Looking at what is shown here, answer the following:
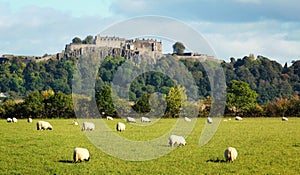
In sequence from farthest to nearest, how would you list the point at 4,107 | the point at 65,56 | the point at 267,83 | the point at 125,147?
the point at 65,56, the point at 267,83, the point at 4,107, the point at 125,147

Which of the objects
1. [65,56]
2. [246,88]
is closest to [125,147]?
[246,88]

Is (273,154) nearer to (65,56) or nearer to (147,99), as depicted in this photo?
(147,99)

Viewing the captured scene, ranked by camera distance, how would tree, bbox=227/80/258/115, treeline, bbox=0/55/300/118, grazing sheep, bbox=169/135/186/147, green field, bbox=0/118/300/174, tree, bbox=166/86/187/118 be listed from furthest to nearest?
tree, bbox=227/80/258/115 < treeline, bbox=0/55/300/118 < tree, bbox=166/86/187/118 < grazing sheep, bbox=169/135/186/147 < green field, bbox=0/118/300/174

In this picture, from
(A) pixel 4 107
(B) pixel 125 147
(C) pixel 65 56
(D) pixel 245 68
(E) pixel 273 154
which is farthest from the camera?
(C) pixel 65 56

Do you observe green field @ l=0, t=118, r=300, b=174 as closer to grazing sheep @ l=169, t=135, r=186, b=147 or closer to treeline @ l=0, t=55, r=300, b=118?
grazing sheep @ l=169, t=135, r=186, b=147

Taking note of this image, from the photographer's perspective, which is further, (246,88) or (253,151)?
(246,88)

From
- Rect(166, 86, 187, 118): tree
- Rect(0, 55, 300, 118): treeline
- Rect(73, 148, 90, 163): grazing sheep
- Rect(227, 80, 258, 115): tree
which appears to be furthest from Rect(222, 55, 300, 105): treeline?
Rect(73, 148, 90, 163): grazing sheep

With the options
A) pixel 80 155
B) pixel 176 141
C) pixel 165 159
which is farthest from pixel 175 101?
pixel 80 155

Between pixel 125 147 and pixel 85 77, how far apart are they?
52.1 m

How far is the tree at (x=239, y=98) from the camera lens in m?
80.2

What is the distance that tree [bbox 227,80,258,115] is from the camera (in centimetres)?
8019

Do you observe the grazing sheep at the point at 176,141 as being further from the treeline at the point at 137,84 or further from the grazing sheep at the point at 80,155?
the treeline at the point at 137,84

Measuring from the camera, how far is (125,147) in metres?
26.1

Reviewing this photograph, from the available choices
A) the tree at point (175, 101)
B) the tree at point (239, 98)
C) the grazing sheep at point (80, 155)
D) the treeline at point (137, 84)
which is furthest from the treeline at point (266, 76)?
the grazing sheep at point (80, 155)
